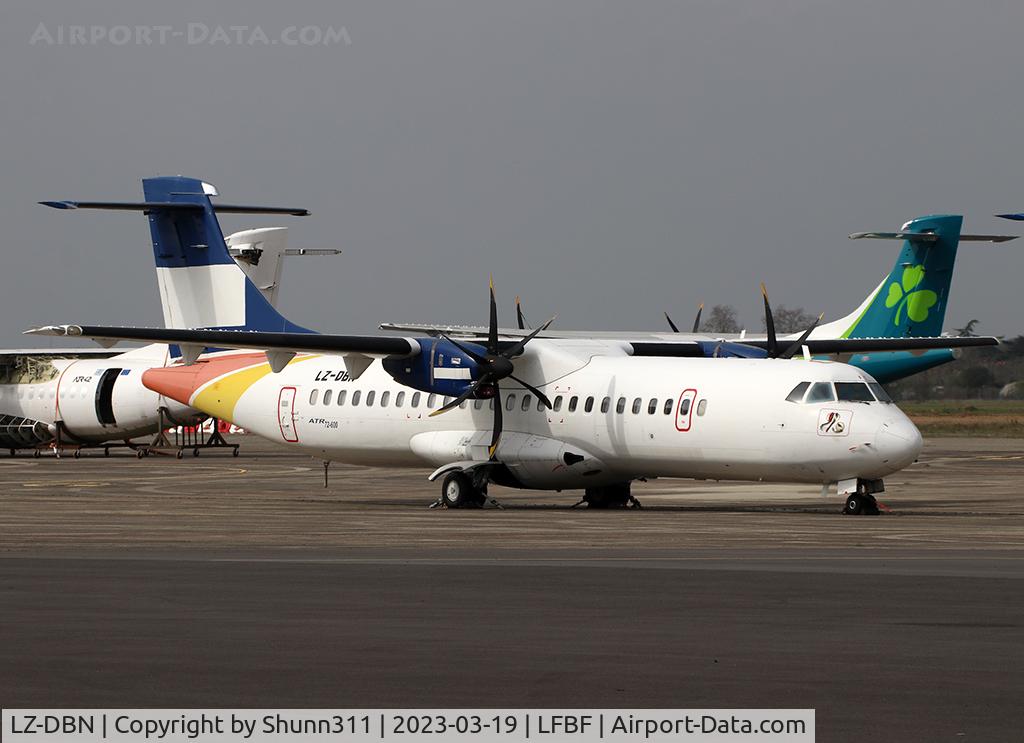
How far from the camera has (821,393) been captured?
26.9 m

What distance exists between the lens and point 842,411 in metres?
26.5

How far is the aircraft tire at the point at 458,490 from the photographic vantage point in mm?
30031

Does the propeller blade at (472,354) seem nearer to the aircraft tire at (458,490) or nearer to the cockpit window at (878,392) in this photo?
the aircraft tire at (458,490)

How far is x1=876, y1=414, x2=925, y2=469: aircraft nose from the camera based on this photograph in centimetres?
2591

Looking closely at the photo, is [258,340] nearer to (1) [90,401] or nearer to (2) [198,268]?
(2) [198,268]

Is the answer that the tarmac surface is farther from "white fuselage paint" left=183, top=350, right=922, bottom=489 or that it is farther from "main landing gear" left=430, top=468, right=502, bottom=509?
"main landing gear" left=430, top=468, right=502, bottom=509

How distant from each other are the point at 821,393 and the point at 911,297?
68.4 feet

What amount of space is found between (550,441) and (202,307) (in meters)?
9.54

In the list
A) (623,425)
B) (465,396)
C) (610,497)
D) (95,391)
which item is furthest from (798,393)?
(95,391)

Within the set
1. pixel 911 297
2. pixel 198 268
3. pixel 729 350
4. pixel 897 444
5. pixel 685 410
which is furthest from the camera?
pixel 911 297

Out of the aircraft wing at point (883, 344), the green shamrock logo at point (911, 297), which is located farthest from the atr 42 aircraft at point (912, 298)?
the aircraft wing at point (883, 344)

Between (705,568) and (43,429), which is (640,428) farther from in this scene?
(43,429)

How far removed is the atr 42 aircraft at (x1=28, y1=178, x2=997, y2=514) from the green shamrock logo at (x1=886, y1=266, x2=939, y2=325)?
10782 millimetres

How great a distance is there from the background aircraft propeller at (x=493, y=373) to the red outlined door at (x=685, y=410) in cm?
295
